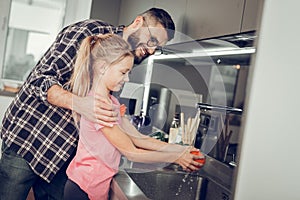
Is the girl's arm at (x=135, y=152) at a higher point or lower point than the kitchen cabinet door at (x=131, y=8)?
lower

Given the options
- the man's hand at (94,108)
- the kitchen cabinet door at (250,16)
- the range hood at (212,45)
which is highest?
the kitchen cabinet door at (250,16)

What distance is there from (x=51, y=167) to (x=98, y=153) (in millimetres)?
110

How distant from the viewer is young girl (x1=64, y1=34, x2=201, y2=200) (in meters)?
0.76

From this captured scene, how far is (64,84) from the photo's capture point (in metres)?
0.76

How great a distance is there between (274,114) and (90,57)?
0.41 metres

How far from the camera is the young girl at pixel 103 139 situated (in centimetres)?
76

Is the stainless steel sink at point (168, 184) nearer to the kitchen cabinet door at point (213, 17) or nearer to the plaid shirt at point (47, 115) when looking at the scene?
the plaid shirt at point (47, 115)

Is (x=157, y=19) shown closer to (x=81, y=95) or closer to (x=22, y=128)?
(x=81, y=95)

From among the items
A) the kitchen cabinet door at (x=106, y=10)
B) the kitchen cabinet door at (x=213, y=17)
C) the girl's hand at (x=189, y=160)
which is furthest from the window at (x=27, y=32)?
the girl's hand at (x=189, y=160)

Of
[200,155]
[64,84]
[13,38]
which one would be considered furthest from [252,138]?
[13,38]

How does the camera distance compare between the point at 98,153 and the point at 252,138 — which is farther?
the point at 98,153

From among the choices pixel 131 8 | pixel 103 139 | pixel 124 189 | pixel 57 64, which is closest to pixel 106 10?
pixel 131 8

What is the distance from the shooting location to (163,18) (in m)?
0.79

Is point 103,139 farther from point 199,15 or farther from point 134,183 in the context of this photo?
point 199,15
